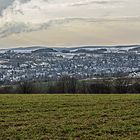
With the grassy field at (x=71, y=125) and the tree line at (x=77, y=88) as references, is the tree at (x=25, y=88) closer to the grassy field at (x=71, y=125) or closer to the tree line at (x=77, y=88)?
the tree line at (x=77, y=88)

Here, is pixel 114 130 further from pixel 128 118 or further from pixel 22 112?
pixel 22 112

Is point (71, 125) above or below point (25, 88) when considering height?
below

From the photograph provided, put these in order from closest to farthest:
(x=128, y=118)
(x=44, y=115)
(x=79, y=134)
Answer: (x=79, y=134) → (x=128, y=118) → (x=44, y=115)

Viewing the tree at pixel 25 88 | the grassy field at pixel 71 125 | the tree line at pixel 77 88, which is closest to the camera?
the grassy field at pixel 71 125

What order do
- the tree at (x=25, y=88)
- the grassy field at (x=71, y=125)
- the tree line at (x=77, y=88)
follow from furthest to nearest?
the tree at (x=25, y=88) → the tree line at (x=77, y=88) → the grassy field at (x=71, y=125)

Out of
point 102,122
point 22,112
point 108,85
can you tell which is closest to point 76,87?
point 108,85

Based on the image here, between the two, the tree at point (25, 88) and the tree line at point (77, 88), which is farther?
the tree at point (25, 88)

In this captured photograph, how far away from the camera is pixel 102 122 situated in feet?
62.6

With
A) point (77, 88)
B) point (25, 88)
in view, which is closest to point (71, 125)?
point (25, 88)

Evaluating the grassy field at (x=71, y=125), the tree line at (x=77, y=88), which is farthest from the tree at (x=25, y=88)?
the grassy field at (x=71, y=125)

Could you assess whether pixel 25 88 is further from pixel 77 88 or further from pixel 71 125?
pixel 71 125

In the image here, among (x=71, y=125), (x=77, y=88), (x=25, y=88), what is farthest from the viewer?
(x=77, y=88)

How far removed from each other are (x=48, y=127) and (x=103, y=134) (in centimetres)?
285

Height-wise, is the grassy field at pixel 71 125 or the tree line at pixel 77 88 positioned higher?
the tree line at pixel 77 88
